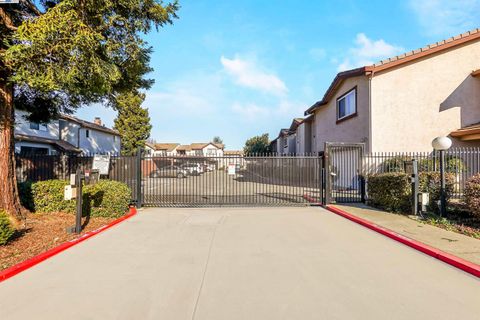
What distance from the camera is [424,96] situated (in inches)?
541

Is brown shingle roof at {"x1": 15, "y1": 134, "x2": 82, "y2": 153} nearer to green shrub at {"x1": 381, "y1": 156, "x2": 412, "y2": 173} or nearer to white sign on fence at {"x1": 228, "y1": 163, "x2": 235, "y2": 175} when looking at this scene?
white sign on fence at {"x1": 228, "y1": 163, "x2": 235, "y2": 175}

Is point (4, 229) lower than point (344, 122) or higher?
lower

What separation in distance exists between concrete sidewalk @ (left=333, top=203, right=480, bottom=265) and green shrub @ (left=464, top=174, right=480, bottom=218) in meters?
0.96

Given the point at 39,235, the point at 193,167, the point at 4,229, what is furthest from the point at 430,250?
the point at 193,167

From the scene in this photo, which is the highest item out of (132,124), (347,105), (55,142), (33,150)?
(132,124)

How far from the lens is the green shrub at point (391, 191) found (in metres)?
8.98

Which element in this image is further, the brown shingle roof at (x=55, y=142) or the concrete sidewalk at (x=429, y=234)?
the brown shingle roof at (x=55, y=142)

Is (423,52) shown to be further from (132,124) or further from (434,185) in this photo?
(132,124)

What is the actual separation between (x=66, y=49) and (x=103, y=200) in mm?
4584

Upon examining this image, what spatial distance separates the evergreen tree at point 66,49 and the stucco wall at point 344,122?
→ 10.2 m

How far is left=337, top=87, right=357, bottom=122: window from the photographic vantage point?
604 inches

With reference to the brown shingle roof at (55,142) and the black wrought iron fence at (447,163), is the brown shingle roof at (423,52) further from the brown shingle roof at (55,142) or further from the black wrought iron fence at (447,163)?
the brown shingle roof at (55,142)

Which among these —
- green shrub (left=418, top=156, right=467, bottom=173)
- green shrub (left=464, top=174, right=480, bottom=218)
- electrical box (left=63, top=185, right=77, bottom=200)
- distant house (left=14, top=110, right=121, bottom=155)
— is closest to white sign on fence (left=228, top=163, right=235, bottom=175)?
electrical box (left=63, top=185, right=77, bottom=200)

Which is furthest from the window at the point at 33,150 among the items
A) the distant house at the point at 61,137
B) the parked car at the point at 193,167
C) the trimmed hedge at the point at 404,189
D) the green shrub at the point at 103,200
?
the trimmed hedge at the point at 404,189
